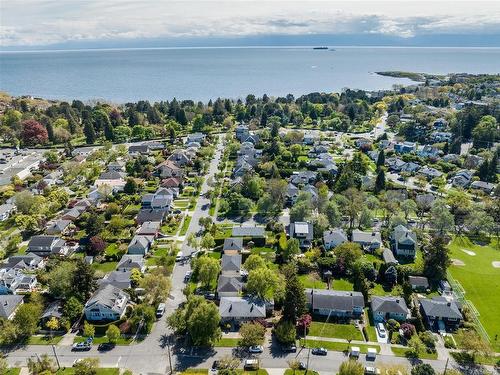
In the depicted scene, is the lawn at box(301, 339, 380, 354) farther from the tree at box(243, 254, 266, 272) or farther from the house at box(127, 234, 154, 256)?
the house at box(127, 234, 154, 256)

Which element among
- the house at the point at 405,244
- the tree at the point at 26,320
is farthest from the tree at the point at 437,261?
the tree at the point at 26,320

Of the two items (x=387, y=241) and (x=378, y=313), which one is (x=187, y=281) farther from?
(x=387, y=241)

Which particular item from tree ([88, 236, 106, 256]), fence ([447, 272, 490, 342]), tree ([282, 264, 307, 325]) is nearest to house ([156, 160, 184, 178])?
tree ([88, 236, 106, 256])

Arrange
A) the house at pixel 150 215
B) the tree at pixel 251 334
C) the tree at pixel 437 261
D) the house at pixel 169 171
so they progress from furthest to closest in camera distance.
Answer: the house at pixel 169 171 < the house at pixel 150 215 < the tree at pixel 437 261 < the tree at pixel 251 334

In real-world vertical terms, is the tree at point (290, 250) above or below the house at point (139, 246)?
above

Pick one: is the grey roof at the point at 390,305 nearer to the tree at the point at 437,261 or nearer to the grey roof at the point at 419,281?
the grey roof at the point at 419,281

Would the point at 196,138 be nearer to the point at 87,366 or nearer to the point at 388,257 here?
the point at 388,257

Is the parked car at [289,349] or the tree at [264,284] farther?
the tree at [264,284]
